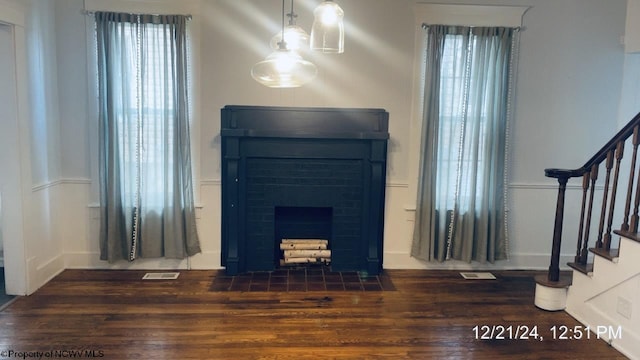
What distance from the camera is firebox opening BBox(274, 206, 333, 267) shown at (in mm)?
4805

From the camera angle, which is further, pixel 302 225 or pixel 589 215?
pixel 302 225

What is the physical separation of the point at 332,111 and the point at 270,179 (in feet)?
2.82

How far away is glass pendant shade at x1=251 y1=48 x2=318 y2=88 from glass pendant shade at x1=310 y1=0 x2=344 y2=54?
0.87 ft

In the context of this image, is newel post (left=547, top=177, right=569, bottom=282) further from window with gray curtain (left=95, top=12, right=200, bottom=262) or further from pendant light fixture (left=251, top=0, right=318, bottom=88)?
window with gray curtain (left=95, top=12, right=200, bottom=262)

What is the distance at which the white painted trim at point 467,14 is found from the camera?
4.52 metres

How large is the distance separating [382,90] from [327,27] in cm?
224

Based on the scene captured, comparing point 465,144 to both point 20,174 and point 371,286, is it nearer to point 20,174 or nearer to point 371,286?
point 371,286

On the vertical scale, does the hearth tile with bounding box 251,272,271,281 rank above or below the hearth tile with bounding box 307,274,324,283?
below

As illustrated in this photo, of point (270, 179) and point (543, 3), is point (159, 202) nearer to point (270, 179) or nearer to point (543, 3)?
point (270, 179)

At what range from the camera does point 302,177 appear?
15.1 feet

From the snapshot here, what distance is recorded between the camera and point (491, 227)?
4699mm

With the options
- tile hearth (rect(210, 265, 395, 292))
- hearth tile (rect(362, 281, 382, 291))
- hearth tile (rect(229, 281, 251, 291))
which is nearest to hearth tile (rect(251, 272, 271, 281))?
tile hearth (rect(210, 265, 395, 292))

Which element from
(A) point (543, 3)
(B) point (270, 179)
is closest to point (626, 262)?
(A) point (543, 3)

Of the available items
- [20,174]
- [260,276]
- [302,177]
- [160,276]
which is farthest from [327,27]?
[160,276]
